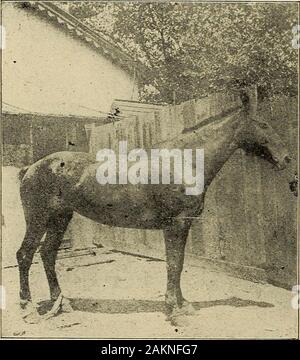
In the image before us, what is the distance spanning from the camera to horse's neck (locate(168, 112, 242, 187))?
2.93 meters

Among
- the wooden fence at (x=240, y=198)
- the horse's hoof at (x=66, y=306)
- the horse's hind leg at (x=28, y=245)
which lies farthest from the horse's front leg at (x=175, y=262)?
the horse's hind leg at (x=28, y=245)

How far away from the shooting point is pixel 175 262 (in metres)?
2.93

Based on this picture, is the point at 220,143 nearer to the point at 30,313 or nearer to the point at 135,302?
the point at 135,302

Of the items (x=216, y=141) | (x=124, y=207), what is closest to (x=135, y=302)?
(x=124, y=207)

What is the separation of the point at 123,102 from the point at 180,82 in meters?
0.41

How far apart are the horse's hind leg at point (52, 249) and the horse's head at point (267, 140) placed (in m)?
1.30

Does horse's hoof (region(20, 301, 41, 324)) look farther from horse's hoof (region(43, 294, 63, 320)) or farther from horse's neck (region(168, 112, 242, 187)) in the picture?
horse's neck (region(168, 112, 242, 187))

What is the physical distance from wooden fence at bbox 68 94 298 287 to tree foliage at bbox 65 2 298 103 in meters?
0.13

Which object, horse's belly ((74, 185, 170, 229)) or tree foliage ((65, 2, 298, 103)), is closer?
Result: horse's belly ((74, 185, 170, 229))

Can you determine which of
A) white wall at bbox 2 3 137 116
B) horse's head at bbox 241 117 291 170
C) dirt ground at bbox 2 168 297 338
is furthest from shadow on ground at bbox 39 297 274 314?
white wall at bbox 2 3 137 116

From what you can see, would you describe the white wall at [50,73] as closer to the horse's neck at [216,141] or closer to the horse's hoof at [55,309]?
the horse's neck at [216,141]

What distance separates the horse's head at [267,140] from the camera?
9.61ft

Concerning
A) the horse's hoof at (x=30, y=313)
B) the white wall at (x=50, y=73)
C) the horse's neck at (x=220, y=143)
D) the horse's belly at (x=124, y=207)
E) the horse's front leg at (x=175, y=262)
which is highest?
the white wall at (x=50, y=73)

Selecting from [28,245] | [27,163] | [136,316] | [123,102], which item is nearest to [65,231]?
[28,245]
